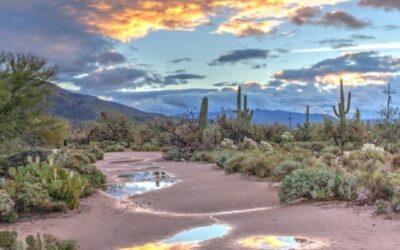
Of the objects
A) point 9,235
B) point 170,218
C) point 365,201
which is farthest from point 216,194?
point 9,235

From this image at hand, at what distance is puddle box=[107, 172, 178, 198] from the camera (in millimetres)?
20188

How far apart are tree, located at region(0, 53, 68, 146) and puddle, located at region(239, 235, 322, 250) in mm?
14950

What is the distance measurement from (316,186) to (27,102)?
1422cm

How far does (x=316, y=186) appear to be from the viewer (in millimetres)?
15789

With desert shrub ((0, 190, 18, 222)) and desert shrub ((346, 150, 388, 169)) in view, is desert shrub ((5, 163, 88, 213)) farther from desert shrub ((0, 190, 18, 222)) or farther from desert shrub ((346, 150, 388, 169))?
desert shrub ((346, 150, 388, 169))

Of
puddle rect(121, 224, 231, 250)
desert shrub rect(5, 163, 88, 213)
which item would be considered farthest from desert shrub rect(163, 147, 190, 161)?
puddle rect(121, 224, 231, 250)

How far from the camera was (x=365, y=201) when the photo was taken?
14562 millimetres

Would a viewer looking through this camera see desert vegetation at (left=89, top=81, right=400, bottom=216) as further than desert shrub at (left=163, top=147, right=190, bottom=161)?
No

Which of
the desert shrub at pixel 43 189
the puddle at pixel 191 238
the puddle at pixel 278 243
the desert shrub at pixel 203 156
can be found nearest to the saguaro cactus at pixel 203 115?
the desert shrub at pixel 203 156

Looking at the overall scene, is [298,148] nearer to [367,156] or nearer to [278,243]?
[367,156]

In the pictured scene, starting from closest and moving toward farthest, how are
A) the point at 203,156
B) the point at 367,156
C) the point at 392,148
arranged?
the point at 367,156 < the point at 392,148 < the point at 203,156

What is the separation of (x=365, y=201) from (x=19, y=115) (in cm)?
1555

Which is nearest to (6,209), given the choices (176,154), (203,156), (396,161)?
(396,161)

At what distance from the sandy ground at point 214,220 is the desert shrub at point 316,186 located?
467 mm
